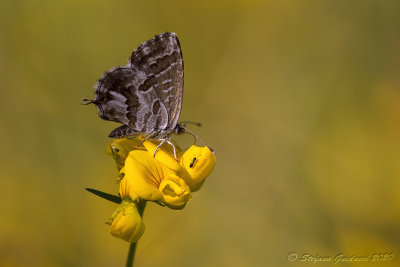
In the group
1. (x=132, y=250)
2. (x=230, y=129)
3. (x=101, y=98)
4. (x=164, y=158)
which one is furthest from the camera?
(x=230, y=129)

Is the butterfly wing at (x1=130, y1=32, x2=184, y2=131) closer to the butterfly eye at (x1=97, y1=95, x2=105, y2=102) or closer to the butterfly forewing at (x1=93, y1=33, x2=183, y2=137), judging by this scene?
the butterfly forewing at (x1=93, y1=33, x2=183, y2=137)

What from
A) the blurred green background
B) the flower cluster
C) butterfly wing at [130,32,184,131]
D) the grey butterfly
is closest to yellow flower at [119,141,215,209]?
the flower cluster

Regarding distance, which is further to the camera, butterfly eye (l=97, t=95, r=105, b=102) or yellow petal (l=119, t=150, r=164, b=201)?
butterfly eye (l=97, t=95, r=105, b=102)

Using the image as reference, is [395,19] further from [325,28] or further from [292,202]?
[292,202]

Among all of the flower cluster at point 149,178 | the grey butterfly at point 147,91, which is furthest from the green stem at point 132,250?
the grey butterfly at point 147,91

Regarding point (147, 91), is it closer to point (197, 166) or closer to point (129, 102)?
point (129, 102)

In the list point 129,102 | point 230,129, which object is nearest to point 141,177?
point 129,102

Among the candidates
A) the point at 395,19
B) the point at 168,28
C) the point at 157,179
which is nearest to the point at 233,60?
the point at 168,28
